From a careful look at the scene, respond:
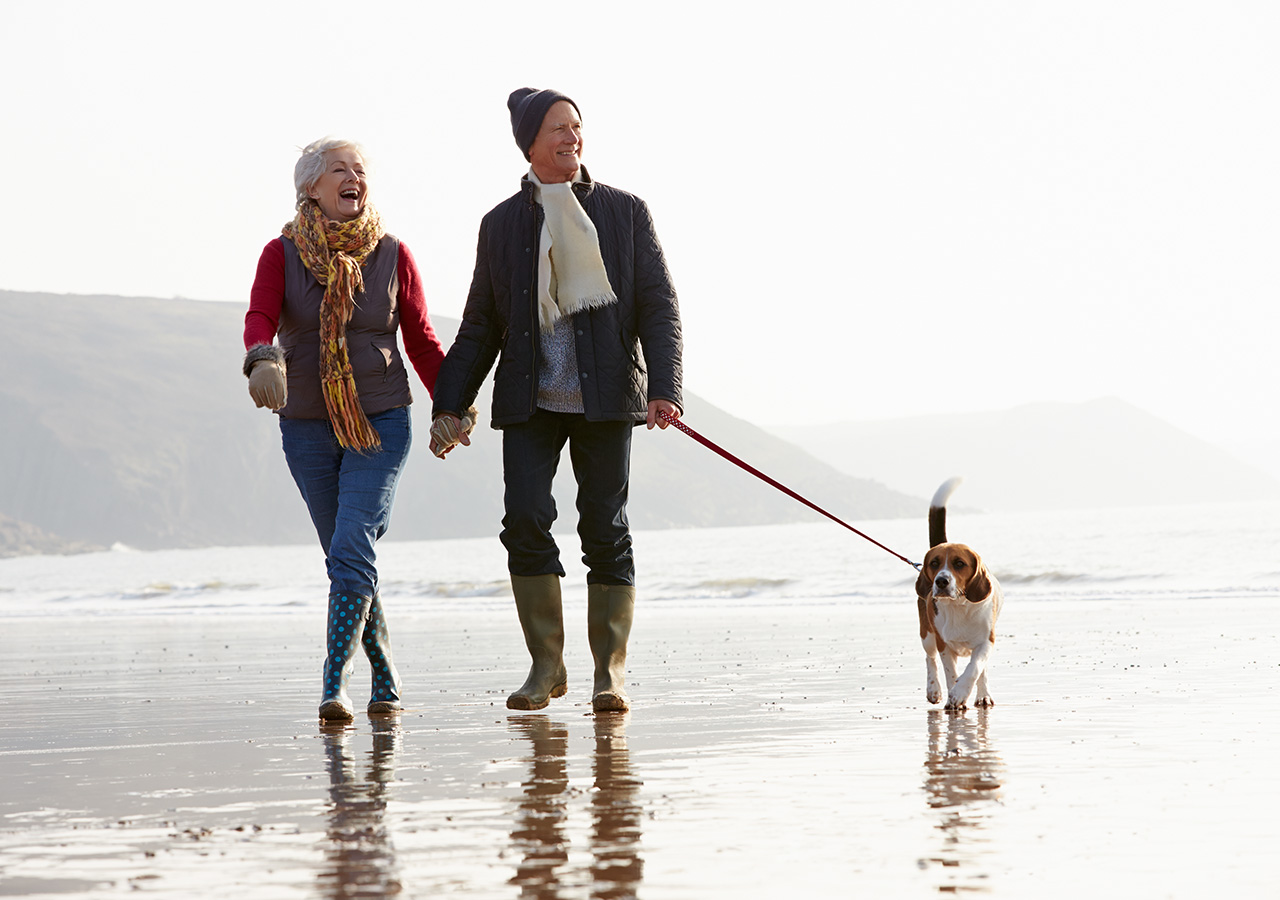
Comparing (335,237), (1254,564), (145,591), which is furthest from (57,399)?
(335,237)

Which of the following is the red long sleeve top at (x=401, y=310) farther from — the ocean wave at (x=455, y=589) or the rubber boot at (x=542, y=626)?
the ocean wave at (x=455, y=589)

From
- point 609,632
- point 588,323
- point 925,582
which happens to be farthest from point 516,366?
point 925,582

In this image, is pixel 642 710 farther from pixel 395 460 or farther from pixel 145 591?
pixel 145 591

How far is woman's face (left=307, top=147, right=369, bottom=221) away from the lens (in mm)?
4836

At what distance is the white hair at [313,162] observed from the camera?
16.0ft

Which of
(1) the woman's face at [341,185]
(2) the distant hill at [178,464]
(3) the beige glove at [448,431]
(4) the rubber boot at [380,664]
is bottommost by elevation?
(4) the rubber boot at [380,664]

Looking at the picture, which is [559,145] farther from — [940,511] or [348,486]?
[940,511]

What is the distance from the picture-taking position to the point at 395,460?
4.89 meters

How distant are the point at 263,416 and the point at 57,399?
1949 cm

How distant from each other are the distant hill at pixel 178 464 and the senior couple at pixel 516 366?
118 meters

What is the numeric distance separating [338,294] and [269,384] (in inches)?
17.1

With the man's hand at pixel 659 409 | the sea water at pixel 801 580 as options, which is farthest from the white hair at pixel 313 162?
the sea water at pixel 801 580

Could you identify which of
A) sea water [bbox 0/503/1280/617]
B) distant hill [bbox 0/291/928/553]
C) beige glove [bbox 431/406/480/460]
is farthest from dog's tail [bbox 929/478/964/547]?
distant hill [bbox 0/291/928/553]

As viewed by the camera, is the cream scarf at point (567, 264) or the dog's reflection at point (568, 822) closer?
the dog's reflection at point (568, 822)
